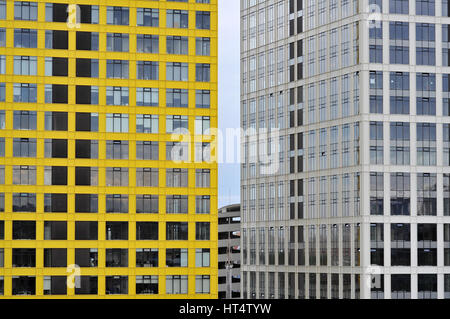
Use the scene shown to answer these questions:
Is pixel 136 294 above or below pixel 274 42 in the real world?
below

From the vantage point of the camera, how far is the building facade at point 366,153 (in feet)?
438

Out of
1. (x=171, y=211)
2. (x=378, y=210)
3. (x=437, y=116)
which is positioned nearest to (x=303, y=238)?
(x=378, y=210)

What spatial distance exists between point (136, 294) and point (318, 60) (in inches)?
2813

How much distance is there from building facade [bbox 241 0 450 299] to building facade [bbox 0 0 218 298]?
52731mm

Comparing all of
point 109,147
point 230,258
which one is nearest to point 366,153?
point 109,147

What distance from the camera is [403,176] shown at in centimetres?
13625

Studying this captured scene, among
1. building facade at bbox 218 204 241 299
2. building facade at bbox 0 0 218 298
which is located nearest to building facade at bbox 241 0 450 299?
building facade at bbox 218 204 241 299

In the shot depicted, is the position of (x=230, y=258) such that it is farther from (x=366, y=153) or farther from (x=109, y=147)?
(x=109, y=147)

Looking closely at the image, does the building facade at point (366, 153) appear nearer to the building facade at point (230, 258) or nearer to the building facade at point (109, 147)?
the building facade at point (230, 258)

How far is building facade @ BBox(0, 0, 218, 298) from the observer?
85.7 m

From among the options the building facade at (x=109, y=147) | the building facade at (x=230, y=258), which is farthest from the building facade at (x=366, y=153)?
the building facade at (x=109, y=147)

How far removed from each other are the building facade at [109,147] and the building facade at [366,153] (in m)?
52.7

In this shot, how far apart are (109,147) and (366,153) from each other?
59013 mm

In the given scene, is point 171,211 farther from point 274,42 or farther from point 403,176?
point 274,42
